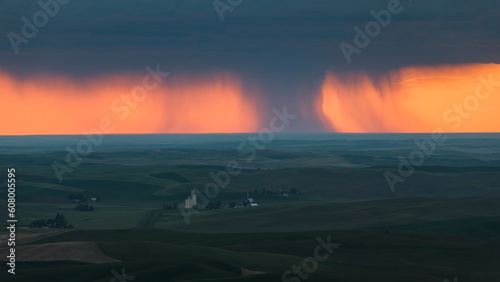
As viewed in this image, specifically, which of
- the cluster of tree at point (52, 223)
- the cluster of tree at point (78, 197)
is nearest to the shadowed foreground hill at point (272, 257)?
the cluster of tree at point (52, 223)

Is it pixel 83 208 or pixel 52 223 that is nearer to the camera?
pixel 52 223

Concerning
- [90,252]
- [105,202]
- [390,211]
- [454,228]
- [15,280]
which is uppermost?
[105,202]

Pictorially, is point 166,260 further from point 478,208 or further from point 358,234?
point 478,208

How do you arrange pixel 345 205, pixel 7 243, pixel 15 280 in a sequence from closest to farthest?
1. pixel 15 280
2. pixel 7 243
3. pixel 345 205

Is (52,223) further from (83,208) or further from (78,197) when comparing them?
(78,197)

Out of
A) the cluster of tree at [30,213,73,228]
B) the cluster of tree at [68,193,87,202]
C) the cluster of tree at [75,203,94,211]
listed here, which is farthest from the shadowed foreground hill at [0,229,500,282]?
the cluster of tree at [68,193,87,202]

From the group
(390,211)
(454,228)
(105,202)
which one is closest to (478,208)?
(390,211)

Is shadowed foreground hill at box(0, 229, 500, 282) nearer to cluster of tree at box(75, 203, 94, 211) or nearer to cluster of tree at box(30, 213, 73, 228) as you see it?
cluster of tree at box(30, 213, 73, 228)

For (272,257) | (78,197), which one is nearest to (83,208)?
(78,197)
